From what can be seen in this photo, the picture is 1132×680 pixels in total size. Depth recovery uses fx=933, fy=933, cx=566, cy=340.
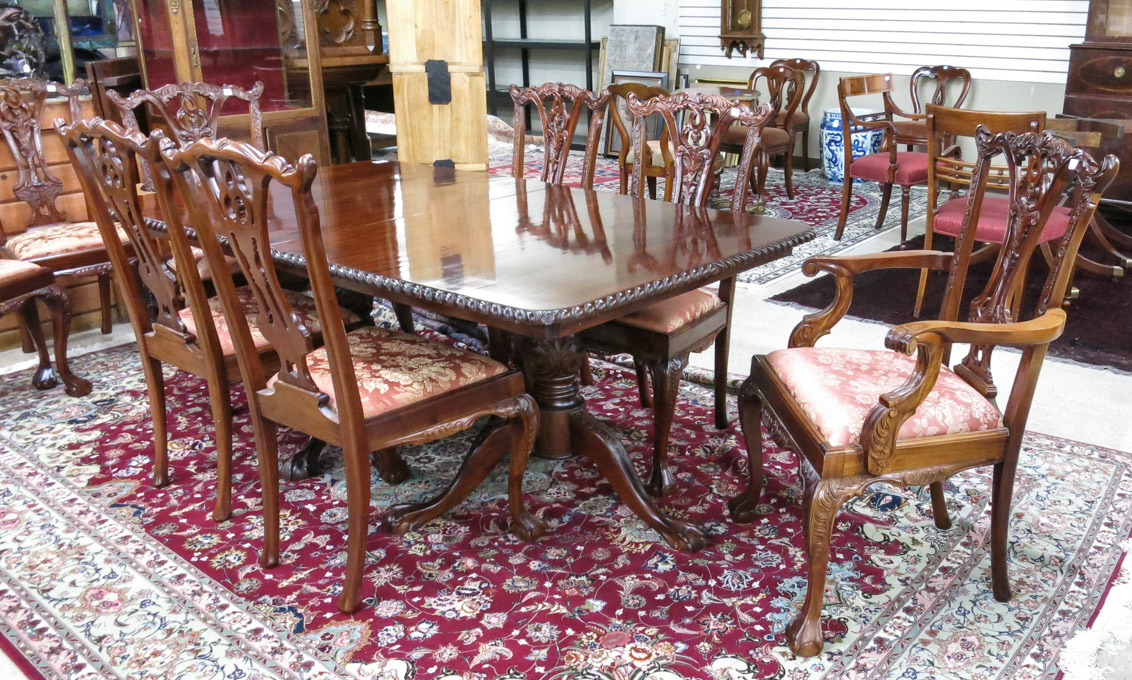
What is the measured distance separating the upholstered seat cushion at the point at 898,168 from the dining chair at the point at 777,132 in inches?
30.2

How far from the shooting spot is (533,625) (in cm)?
202

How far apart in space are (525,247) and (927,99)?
17.1ft

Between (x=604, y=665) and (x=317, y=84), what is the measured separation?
148 inches

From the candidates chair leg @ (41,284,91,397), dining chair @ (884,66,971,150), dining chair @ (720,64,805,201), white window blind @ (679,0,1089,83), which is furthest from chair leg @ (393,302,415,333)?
white window blind @ (679,0,1089,83)

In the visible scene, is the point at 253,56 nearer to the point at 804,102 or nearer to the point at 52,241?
the point at 52,241

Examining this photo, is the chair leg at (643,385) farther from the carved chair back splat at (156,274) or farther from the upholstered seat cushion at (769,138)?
the upholstered seat cushion at (769,138)

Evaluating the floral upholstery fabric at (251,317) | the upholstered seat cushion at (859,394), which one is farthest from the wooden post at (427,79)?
the upholstered seat cushion at (859,394)

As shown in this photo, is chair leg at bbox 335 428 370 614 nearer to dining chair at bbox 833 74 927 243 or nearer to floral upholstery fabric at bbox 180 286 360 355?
floral upholstery fabric at bbox 180 286 360 355

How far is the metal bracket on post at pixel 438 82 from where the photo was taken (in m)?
3.77

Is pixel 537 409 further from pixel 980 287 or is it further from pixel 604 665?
pixel 980 287

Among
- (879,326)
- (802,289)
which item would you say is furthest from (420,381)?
(802,289)

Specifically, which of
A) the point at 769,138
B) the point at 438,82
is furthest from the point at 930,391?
the point at 769,138

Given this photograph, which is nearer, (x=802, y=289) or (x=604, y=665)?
(x=604, y=665)

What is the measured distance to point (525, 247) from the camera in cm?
226
